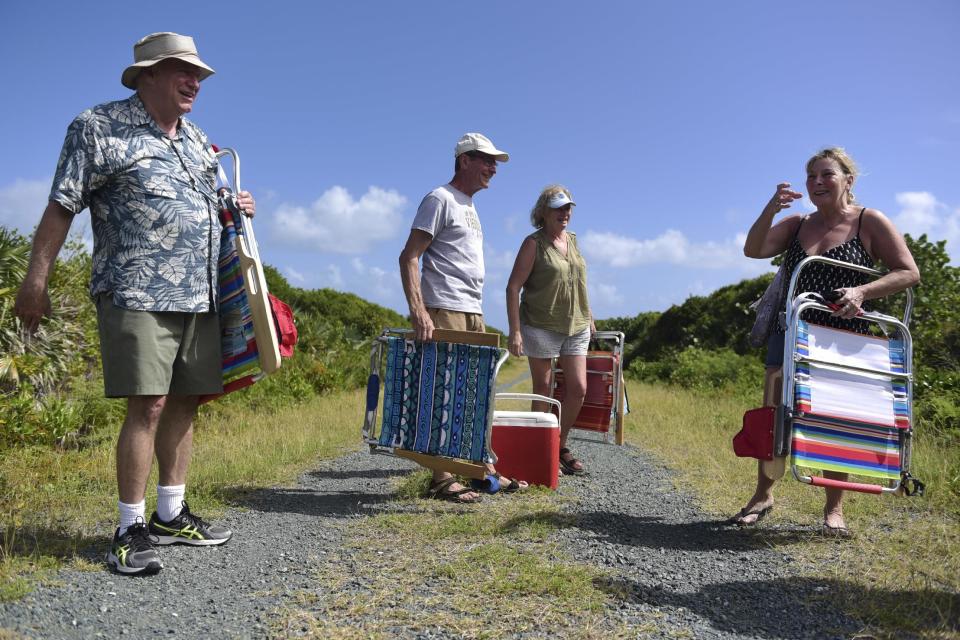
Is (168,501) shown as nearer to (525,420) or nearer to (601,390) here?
(525,420)

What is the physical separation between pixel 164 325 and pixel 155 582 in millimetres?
1138

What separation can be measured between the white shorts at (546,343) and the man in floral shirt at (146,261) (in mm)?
2645

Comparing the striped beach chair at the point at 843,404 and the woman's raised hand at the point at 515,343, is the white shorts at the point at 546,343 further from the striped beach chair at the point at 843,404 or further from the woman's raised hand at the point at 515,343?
the striped beach chair at the point at 843,404

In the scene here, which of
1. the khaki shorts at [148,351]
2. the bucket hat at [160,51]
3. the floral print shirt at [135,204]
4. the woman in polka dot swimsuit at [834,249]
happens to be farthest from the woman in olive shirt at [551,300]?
the bucket hat at [160,51]

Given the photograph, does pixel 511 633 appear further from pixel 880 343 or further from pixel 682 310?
pixel 682 310

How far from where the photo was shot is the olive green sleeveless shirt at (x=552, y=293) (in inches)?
224

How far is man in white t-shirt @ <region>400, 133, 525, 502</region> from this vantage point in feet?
15.8

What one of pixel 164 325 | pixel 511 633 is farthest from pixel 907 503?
pixel 164 325

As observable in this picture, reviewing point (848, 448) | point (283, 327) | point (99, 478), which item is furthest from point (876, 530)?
point (99, 478)

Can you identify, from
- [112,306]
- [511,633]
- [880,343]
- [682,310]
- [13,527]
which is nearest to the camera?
[511,633]

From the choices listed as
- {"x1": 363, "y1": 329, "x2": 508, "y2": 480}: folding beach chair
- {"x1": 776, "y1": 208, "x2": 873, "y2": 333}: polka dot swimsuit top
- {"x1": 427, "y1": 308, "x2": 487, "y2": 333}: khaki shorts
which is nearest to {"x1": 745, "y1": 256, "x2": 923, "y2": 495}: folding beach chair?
{"x1": 776, "y1": 208, "x2": 873, "y2": 333}: polka dot swimsuit top

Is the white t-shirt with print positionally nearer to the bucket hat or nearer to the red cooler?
the red cooler

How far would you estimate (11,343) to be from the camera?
667cm

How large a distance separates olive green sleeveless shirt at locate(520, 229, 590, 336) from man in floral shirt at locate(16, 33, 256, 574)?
8.71 ft
